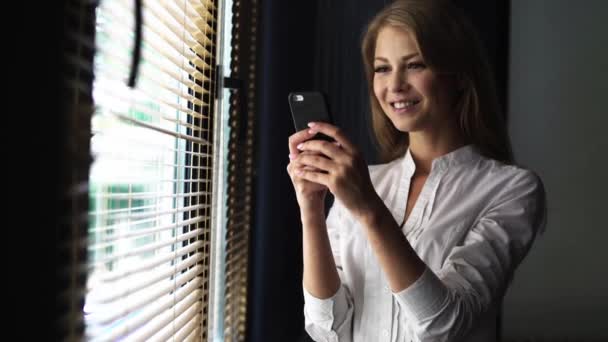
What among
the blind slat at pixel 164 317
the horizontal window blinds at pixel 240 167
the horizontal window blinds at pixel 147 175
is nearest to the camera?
the horizontal window blinds at pixel 147 175

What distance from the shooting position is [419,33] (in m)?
1.10

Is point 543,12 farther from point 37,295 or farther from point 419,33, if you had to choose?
point 37,295

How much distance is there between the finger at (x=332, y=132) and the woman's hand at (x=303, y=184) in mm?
15

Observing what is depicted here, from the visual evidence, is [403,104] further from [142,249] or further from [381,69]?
[142,249]

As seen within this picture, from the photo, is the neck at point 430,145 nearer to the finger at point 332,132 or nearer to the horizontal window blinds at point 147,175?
the finger at point 332,132

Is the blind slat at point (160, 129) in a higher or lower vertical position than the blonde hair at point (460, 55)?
lower

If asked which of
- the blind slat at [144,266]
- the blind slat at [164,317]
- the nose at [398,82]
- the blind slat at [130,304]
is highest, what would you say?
the nose at [398,82]

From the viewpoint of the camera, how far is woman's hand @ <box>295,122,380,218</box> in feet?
2.95

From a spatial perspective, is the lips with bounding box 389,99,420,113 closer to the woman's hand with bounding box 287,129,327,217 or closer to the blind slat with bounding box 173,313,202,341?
the woman's hand with bounding box 287,129,327,217

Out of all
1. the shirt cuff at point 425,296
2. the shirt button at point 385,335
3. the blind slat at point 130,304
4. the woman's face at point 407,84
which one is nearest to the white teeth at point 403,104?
the woman's face at point 407,84

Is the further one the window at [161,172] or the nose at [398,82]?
the nose at [398,82]

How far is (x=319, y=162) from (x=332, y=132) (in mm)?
60

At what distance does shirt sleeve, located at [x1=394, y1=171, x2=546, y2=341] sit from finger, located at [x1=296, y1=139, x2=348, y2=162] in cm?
25

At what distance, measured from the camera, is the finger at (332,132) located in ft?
3.03
